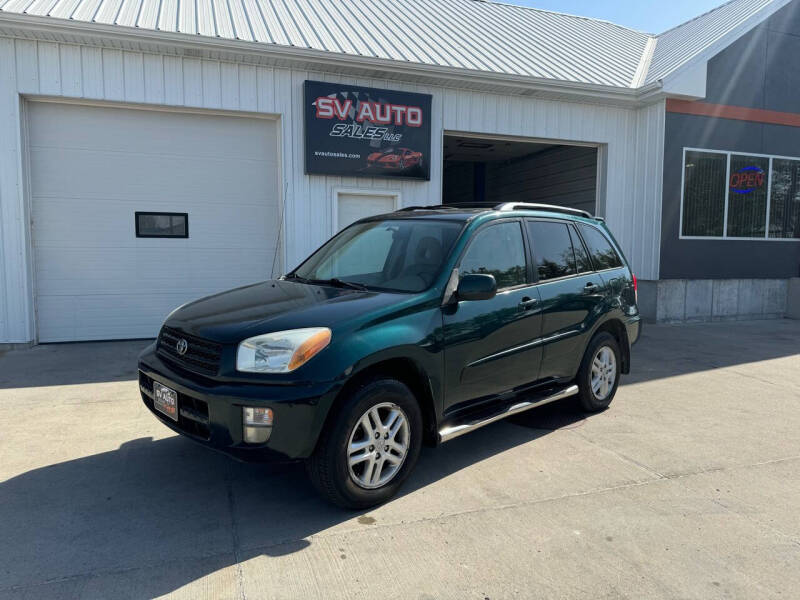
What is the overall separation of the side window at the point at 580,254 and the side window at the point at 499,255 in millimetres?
804

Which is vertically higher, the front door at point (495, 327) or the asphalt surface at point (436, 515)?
the front door at point (495, 327)

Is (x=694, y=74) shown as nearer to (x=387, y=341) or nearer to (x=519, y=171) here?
(x=519, y=171)

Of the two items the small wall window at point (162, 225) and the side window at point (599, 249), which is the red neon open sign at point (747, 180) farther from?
the small wall window at point (162, 225)

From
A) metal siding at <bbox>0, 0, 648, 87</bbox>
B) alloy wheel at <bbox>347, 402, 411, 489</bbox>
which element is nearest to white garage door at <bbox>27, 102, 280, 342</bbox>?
metal siding at <bbox>0, 0, 648, 87</bbox>

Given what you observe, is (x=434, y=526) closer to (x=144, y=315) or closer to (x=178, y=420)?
(x=178, y=420)

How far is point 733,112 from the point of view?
1119cm

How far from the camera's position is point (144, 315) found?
8422 mm

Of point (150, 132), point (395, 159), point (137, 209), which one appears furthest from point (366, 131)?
point (137, 209)

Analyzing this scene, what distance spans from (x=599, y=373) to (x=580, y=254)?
1.12 m

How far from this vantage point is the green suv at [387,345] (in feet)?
10.0

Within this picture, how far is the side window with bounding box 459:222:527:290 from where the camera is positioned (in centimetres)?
401

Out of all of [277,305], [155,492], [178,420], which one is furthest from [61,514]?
[277,305]

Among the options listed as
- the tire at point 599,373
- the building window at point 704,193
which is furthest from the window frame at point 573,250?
the building window at point 704,193

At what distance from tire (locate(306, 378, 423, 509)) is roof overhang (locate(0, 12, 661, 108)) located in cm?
654
